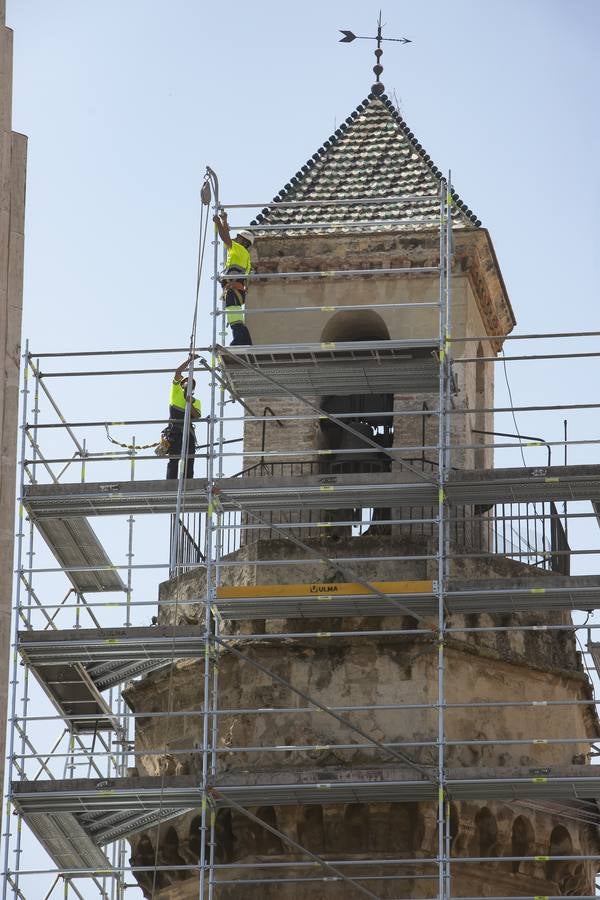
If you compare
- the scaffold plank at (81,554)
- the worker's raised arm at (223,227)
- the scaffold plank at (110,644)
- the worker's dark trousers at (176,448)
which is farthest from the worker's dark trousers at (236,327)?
the scaffold plank at (110,644)

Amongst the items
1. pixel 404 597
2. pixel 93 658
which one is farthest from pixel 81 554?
pixel 404 597

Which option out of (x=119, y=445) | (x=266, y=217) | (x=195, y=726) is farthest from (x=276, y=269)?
(x=195, y=726)

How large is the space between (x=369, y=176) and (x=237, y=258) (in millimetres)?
2681

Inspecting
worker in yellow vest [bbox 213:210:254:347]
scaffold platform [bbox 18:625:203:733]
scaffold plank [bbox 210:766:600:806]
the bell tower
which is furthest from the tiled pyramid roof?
scaffold plank [bbox 210:766:600:806]

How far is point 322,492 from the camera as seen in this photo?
30.7m

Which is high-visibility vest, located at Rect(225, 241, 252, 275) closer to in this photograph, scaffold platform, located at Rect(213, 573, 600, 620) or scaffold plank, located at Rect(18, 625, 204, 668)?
scaffold platform, located at Rect(213, 573, 600, 620)

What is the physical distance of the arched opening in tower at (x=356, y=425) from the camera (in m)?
32.6

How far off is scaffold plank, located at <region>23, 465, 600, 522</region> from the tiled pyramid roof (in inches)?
155

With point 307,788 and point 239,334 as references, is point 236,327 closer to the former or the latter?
point 239,334

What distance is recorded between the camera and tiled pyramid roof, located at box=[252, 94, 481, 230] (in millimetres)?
34125

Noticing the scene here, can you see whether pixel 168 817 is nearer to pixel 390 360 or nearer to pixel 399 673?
pixel 399 673

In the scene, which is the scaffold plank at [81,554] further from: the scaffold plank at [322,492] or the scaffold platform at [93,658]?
the scaffold platform at [93,658]

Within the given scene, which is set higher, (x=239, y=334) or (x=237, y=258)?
(x=237, y=258)

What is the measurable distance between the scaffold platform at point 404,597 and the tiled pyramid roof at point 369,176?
15.4 feet
